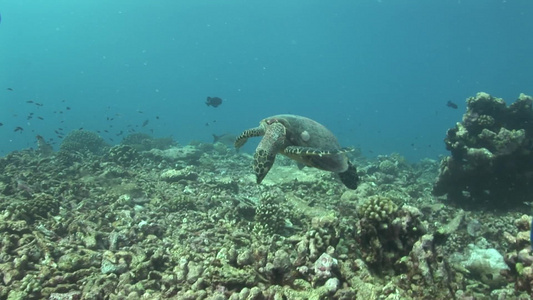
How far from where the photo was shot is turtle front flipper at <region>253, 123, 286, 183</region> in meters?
7.62

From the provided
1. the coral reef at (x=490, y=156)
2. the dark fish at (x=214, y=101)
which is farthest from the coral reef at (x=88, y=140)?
the coral reef at (x=490, y=156)

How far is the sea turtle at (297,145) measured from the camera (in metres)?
7.66

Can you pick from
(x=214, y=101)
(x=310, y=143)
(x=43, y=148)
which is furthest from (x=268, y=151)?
(x=43, y=148)

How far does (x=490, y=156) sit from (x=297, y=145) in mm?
6308

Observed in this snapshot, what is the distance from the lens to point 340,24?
389 feet

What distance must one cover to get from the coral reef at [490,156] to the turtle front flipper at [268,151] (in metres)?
6.48

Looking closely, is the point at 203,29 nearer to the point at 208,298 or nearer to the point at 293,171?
the point at 293,171

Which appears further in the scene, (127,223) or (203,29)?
(203,29)

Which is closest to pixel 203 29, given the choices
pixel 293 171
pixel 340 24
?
pixel 340 24

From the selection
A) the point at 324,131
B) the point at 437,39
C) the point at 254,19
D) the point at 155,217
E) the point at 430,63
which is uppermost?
the point at 430,63

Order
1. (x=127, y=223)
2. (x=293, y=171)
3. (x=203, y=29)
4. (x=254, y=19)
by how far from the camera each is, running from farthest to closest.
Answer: (x=203, y=29) < (x=254, y=19) < (x=293, y=171) < (x=127, y=223)

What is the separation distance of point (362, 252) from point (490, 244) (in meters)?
4.02

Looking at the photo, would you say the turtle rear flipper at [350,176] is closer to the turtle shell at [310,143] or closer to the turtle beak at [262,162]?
the turtle shell at [310,143]

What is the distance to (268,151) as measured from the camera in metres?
7.68
